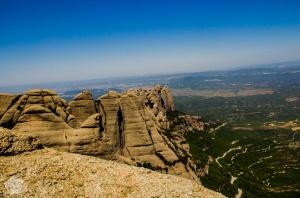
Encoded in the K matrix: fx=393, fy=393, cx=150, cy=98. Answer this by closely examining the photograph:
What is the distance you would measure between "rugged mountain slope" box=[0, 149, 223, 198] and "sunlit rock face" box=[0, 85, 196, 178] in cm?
2826

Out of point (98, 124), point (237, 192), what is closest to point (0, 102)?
point (98, 124)

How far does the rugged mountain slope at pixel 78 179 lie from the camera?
37.9 meters

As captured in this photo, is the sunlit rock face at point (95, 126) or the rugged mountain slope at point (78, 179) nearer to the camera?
the rugged mountain slope at point (78, 179)

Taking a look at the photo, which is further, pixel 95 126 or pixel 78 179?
pixel 95 126

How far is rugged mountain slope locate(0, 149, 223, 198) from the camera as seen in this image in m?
37.9

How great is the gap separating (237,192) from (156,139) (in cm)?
4911

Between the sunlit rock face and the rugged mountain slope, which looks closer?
the rugged mountain slope

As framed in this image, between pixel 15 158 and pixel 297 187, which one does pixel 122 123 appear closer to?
pixel 15 158

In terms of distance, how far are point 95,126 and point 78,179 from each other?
38.0 metres

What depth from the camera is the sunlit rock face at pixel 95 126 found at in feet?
246

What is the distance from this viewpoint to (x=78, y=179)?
133ft

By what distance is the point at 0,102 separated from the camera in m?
83.7

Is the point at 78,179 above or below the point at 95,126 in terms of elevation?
above

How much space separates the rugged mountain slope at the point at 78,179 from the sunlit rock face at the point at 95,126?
2826cm
